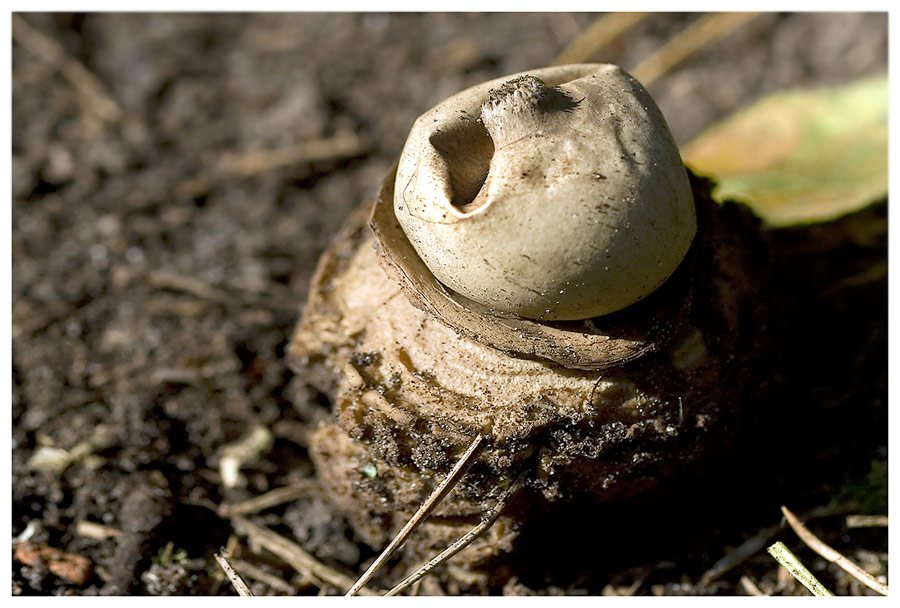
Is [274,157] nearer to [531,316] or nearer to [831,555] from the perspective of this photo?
[531,316]

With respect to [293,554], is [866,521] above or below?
above

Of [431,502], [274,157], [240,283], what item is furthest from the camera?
[274,157]

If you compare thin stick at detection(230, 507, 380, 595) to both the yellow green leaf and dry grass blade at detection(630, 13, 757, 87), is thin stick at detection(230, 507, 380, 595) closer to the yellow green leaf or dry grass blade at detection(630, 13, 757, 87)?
the yellow green leaf

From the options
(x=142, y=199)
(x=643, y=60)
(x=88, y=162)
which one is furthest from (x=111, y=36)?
(x=643, y=60)

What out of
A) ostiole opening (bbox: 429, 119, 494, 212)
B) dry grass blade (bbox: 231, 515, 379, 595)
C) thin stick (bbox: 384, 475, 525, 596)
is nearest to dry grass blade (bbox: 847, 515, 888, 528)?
thin stick (bbox: 384, 475, 525, 596)

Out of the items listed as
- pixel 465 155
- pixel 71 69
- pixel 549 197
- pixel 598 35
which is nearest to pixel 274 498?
pixel 465 155
